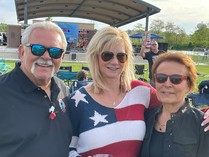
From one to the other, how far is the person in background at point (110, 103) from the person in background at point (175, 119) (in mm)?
203

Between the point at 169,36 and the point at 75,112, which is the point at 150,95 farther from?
the point at 169,36

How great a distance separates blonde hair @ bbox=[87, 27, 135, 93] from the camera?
287 cm

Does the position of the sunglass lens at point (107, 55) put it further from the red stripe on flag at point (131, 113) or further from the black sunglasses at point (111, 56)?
the red stripe on flag at point (131, 113)

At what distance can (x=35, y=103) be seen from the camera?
245cm

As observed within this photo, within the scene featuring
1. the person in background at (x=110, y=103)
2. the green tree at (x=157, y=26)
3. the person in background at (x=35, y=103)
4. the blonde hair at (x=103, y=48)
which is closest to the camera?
the person in background at (x=35, y=103)

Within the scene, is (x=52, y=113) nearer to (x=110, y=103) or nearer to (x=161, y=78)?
(x=110, y=103)

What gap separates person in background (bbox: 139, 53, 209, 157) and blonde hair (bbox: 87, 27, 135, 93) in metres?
0.44

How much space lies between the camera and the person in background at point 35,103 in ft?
7.44

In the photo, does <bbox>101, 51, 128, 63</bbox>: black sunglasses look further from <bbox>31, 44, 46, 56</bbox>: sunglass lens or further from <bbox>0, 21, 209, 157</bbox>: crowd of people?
<bbox>31, 44, 46, 56</bbox>: sunglass lens

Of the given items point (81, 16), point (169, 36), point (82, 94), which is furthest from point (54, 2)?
point (169, 36)

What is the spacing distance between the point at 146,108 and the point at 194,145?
0.71 meters

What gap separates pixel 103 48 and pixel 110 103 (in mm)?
521

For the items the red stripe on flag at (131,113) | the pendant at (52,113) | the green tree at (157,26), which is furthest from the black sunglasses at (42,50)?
the green tree at (157,26)

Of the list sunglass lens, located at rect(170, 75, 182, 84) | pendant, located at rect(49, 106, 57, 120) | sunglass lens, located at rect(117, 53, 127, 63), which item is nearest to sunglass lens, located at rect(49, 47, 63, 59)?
pendant, located at rect(49, 106, 57, 120)
